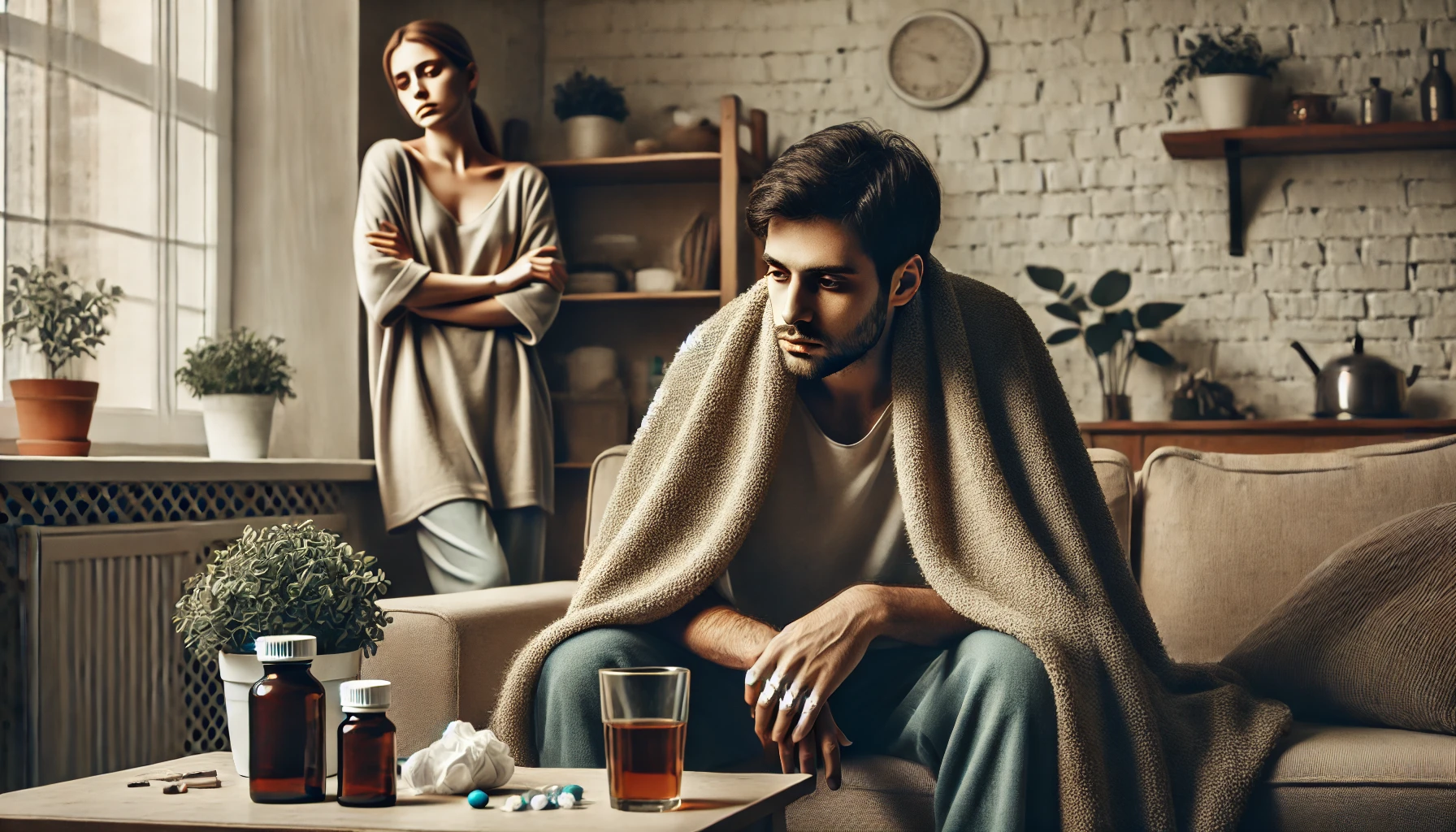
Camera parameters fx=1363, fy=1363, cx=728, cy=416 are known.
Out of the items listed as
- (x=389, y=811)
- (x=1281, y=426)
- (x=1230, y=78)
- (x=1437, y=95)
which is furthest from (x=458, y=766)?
(x=1437, y=95)

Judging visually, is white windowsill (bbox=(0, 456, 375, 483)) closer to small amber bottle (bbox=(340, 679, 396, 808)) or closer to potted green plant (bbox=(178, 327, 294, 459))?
potted green plant (bbox=(178, 327, 294, 459))

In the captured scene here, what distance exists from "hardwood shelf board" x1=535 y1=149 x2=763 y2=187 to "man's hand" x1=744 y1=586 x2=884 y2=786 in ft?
9.62

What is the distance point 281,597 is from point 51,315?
4.74ft

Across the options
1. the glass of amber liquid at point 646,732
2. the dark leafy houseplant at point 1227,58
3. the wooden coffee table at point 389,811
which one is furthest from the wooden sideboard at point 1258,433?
the glass of amber liquid at point 646,732

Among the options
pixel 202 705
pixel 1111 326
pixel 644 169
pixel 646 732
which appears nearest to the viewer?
pixel 646 732

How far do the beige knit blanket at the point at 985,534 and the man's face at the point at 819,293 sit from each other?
9 cm

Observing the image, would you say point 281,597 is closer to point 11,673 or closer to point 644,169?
point 11,673

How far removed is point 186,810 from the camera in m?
1.11

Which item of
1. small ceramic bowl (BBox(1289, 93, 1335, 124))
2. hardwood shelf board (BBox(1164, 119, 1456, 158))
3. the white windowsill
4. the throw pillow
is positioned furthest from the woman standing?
small ceramic bowl (BBox(1289, 93, 1335, 124))

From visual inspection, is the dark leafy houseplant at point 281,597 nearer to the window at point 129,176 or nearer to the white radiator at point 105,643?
the white radiator at point 105,643

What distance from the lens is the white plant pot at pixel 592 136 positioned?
4359 mm

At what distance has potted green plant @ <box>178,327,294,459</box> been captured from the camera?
2887 mm

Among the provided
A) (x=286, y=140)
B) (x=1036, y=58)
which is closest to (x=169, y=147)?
(x=286, y=140)

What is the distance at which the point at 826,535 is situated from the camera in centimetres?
179
